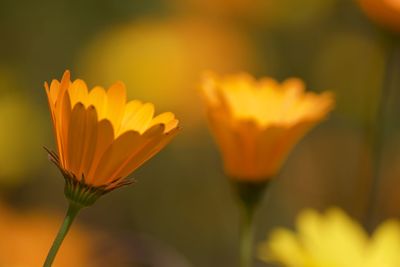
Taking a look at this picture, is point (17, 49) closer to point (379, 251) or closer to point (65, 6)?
point (65, 6)

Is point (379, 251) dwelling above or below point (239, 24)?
below

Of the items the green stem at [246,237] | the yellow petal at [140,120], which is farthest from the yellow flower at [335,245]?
the yellow petal at [140,120]

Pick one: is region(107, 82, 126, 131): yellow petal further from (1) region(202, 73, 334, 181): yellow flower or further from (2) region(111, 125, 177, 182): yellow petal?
(1) region(202, 73, 334, 181): yellow flower

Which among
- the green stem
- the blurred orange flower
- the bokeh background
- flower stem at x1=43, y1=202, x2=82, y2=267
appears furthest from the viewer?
the bokeh background

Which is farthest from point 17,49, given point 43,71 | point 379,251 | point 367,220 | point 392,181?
point 379,251

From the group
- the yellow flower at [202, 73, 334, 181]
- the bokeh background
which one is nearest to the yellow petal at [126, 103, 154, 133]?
the yellow flower at [202, 73, 334, 181]

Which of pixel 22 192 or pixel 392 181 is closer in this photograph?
pixel 22 192

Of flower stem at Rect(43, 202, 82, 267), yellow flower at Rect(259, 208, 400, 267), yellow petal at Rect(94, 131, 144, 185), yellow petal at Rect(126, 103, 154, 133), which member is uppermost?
yellow flower at Rect(259, 208, 400, 267)
